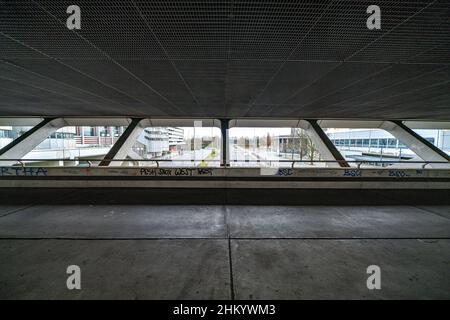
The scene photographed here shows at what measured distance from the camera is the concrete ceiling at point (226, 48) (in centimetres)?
224

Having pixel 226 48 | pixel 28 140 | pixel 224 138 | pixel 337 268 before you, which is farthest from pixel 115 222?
pixel 28 140

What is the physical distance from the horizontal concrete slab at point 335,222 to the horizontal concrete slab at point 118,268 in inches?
45.1

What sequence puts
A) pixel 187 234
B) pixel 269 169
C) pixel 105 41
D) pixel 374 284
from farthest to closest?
pixel 269 169 → pixel 187 234 → pixel 105 41 → pixel 374 284

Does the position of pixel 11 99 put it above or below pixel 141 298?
above

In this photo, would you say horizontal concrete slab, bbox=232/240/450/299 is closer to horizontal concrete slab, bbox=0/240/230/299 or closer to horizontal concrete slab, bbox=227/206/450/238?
horizontal concrete slab, bbox=227/206/450/238

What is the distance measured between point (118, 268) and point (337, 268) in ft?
10.7

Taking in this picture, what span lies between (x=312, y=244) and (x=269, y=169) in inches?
163

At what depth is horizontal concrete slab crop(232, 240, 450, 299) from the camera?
224 centimetres

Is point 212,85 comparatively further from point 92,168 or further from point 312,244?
point 92,168

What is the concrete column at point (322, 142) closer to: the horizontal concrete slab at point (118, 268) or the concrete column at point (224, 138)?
the concrete column at point (224, 138)

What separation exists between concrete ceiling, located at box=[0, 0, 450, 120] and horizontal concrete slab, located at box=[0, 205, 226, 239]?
3375 millimetres

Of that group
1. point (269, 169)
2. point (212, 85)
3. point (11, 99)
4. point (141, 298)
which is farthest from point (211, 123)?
point (141, 298)

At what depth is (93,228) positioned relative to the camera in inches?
153

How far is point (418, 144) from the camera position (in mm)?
10242
